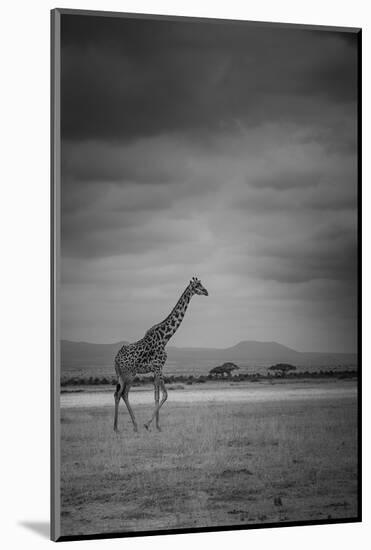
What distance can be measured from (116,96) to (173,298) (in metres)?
1.70

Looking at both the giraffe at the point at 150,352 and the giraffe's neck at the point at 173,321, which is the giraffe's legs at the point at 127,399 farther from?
the giraffe's neck at the point at 173,321

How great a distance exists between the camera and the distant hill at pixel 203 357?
9.00 meters

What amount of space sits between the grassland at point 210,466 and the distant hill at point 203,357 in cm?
31

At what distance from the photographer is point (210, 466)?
934 cm

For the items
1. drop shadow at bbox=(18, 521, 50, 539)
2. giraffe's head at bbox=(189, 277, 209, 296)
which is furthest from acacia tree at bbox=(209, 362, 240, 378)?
drop shadow at bbox=(18, 521, 50, 539)

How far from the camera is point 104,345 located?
914 cm

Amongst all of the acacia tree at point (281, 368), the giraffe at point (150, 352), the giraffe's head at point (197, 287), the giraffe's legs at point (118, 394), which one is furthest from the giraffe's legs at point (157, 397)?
the acacia tree at point (281, 368)

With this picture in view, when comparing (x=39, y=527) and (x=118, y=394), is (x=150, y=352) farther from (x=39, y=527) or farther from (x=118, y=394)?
(x=39, y=527)

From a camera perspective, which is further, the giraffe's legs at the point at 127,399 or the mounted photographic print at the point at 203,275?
the giraffe's legs at the point at 127,399

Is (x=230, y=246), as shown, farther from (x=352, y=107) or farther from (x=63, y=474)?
(x=63, y=474)

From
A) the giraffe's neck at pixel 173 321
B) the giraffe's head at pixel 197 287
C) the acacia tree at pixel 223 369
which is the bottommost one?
the acacia tree at pixel 223 369

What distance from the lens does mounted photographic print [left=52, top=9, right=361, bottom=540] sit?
9.06 metres

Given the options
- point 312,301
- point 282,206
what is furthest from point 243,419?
point 282,206

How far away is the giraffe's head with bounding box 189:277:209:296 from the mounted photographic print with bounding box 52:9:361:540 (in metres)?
0.01
